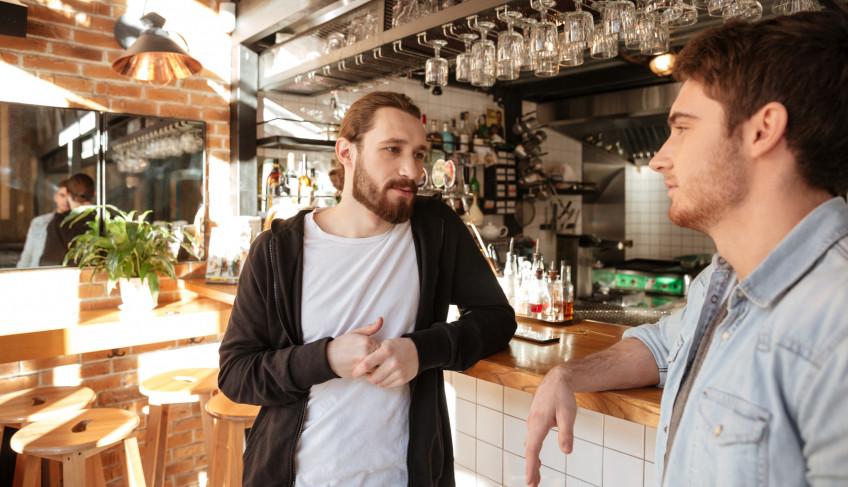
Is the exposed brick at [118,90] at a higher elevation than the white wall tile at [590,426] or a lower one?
higher

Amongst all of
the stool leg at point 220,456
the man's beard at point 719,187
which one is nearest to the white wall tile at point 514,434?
the stool leg at point 220,456

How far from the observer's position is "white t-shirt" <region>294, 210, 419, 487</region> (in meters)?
1.50

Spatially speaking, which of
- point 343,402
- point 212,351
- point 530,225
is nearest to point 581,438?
point 343,402

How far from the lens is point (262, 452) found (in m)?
1.54

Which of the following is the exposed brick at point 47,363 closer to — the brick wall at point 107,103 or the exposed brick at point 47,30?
the brick wall at point 107,103

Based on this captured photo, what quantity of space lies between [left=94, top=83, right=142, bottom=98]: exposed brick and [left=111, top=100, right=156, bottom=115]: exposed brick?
40mm

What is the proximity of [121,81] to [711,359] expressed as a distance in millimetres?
3510

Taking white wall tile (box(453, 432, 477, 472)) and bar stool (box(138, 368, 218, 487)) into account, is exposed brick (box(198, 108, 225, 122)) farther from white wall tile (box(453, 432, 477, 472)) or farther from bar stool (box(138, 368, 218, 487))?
white wall tile (box(453, 432, 477, 472))

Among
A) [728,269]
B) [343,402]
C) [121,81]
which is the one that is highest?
[121,81]

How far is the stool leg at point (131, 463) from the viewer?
100 inches

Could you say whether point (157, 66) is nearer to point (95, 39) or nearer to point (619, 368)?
point (95, 39)

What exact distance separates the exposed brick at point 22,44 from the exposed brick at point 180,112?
2.16ft

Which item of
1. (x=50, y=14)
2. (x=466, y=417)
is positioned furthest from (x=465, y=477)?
(x=50, y=14)

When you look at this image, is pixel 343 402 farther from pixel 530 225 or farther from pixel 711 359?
pixel 530 225
